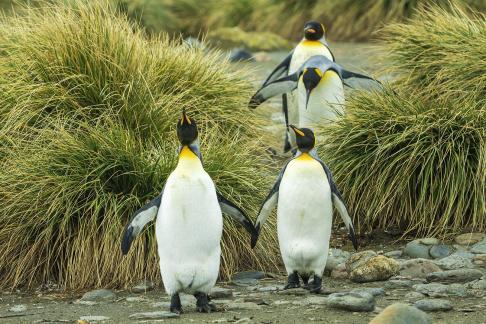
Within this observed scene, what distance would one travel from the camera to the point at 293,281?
6.10m

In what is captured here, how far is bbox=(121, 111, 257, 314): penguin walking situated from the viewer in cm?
545

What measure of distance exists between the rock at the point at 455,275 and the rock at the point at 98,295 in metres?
1.76

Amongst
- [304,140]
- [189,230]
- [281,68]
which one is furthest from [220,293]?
[281,68]

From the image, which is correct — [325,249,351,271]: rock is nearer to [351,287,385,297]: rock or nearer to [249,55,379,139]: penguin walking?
[351,287,385,297]: rock

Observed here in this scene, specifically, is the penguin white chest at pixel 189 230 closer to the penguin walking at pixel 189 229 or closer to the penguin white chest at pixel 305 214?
the penguin walking at pixel 189 229

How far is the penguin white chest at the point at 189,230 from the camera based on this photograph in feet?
17.9

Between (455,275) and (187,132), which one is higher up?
(187,132)

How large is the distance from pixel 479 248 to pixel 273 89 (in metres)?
2.56

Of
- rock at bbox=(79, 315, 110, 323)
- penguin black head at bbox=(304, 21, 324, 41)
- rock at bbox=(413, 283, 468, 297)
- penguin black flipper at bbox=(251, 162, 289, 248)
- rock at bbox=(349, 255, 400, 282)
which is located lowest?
rock at bbox=(79, 315, 110, 323)

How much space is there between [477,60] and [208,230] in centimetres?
312

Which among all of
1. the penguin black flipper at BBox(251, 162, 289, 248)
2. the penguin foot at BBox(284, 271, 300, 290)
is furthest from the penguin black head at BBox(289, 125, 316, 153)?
the penguin foot at BBox(284, 271, 300, 290)

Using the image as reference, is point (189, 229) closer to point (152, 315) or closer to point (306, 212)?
point (152, 315)

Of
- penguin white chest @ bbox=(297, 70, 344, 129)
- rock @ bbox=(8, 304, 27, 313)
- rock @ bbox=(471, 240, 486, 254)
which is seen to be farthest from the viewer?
penguin white chest @ bbox=(297, 70, 344, 129)

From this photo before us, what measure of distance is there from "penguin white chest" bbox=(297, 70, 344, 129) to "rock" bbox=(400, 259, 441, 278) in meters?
2.32
